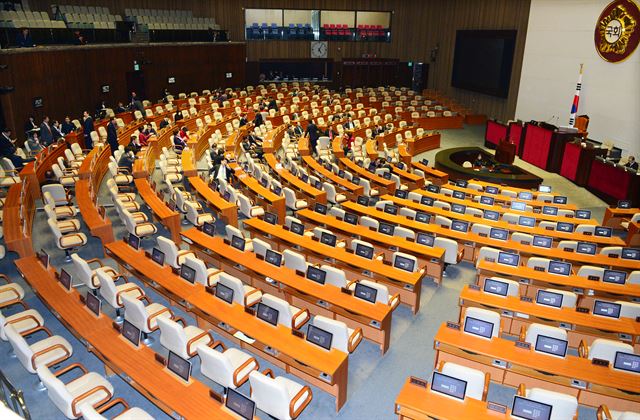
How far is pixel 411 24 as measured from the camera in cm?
3288

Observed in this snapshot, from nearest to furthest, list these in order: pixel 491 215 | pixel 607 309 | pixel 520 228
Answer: pixel 607 309, pixel 520 228, pixel 491 215

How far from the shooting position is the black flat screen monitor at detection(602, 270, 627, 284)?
8.22 m

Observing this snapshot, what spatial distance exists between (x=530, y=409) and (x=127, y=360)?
473 cm

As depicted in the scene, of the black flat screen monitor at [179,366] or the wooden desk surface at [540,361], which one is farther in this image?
the wooden desk surface at [540,361]

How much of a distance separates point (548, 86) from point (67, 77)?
2093 centimetres

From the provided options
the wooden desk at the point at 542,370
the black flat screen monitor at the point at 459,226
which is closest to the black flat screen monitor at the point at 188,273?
the wooden desk at the point at 542,370

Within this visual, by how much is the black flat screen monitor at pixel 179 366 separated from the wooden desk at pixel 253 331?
3.59ft

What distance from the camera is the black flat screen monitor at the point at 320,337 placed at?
600 centimetres

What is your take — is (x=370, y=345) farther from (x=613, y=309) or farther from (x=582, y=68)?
(x=582, y=68)

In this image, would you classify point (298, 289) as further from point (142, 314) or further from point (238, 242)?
point (142, 314)

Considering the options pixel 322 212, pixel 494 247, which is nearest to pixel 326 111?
pixel 322 212

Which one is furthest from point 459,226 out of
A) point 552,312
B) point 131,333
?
point 131,333

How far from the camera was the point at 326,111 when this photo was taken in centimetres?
2511

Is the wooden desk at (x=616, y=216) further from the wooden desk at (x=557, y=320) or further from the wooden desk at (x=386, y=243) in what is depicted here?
the wooden desk at (x=557, y=320)
